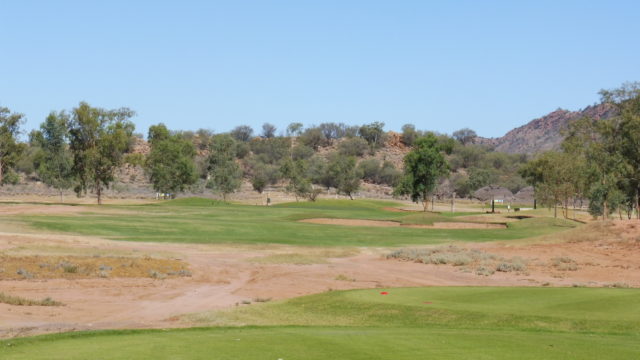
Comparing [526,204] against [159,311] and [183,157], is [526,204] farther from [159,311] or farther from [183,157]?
[159,311]

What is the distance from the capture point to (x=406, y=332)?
1577 cm

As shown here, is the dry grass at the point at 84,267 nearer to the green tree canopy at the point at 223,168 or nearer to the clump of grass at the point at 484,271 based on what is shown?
the clump of grass at the point at 484,271

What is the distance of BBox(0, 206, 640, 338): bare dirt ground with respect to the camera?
22.7m

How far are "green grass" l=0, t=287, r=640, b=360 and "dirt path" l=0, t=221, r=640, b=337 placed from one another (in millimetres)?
3487

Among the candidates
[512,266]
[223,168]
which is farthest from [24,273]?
[223,168]

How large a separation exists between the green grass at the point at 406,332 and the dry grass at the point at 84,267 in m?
11.2

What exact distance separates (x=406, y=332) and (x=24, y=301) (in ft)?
45.3

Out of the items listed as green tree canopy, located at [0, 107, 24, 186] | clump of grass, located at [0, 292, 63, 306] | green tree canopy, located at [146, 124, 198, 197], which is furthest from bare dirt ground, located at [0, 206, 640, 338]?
green tree canopy, located at [146, 124, 198, 197]

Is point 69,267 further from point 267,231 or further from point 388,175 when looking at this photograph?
point 388,175

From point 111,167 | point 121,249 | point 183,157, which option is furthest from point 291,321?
point 183,157

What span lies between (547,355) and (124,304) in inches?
635

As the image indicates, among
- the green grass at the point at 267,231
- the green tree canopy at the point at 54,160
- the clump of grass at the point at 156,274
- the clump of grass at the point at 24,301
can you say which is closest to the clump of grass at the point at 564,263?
the green grass at the point at 267,231

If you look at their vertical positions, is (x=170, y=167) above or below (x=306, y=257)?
above

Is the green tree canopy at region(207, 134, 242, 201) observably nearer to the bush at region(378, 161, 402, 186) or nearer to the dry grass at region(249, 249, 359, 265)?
the bush at region(378, 161, 402, 186)
